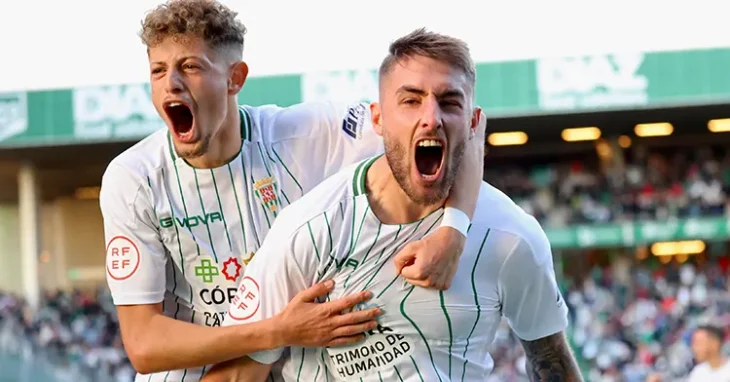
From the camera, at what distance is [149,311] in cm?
351

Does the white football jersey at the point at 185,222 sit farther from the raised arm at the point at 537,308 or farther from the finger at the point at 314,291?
the raised arm at the point at 537,308

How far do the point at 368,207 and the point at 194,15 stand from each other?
2.85 ft

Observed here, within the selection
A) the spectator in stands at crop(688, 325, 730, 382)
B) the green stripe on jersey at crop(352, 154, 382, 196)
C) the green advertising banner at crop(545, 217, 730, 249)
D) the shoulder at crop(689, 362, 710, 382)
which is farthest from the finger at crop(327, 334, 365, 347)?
the green advertising banner at crop(545, 217, 730, 249)

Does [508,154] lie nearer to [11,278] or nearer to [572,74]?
[572,74]

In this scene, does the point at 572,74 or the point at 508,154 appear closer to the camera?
the point at 572,74

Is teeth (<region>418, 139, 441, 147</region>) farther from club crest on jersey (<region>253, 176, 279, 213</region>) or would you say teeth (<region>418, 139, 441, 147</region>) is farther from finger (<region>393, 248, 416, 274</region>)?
club crest on jersey (<region>253, 176, 279, 213</region>)

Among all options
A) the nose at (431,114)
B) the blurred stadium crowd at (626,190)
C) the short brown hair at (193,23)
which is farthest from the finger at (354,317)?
the blurred stadium crowd at (626,190)

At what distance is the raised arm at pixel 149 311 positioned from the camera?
314 cm

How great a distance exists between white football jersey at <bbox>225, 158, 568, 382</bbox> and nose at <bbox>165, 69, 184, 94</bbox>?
0.52 m

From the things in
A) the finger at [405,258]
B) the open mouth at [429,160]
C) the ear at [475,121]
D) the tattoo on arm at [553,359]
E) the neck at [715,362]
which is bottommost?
the neck at [715,362]

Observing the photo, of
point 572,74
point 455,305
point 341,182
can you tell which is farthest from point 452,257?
point 572,74

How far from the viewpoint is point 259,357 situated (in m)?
3.25

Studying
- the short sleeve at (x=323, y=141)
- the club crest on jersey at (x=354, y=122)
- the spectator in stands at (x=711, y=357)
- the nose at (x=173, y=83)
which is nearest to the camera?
the nose at (x=173, y=83)

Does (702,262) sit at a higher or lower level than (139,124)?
lower
